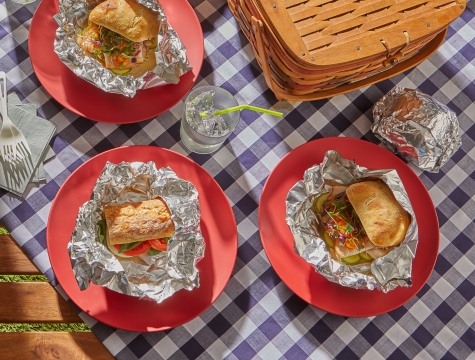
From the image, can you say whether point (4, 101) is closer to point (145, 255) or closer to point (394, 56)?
point (145, 255)

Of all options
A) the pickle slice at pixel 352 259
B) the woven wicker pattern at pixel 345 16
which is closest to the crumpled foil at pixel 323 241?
the pickle slice at pixel 352 259

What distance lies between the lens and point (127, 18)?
2.65m

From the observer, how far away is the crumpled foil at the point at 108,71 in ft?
8.50

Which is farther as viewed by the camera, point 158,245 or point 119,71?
point 119,71

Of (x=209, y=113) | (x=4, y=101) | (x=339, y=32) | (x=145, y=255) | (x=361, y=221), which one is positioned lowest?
(x=361, y=221)

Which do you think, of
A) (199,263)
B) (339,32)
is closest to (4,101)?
(199,263)

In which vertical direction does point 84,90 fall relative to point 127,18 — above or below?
below

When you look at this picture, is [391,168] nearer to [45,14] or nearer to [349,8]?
[349,8]

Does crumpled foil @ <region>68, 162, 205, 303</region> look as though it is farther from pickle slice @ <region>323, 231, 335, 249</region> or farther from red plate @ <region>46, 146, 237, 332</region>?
pickle slice @ <region>323, 231, 335, 249</region>

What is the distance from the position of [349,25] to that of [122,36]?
0.97 metres

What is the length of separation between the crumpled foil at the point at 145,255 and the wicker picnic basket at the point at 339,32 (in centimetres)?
62

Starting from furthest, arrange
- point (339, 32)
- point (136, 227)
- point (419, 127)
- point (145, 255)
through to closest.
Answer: point (419, 127)
point (145, 255)
point (136, 227)
point (339, 32)

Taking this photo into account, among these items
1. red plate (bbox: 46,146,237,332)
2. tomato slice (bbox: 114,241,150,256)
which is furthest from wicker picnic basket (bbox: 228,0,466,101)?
tomato slice (bbox: 114,241,150,256)

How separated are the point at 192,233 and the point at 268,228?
0.35 meters
